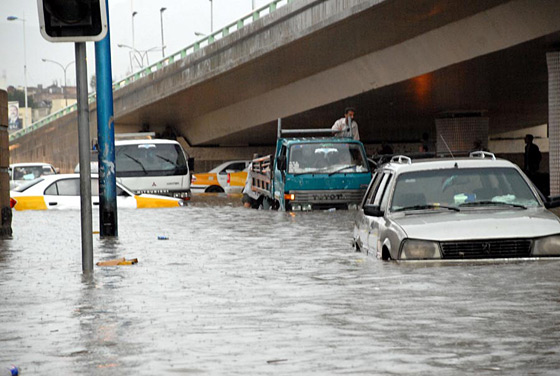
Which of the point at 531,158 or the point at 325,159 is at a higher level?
the point at 325,159

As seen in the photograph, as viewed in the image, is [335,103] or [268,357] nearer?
[268,357]

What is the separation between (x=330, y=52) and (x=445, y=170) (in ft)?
87.9

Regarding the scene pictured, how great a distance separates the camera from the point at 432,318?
29.4ft

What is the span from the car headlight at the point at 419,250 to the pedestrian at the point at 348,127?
18239 millimetres

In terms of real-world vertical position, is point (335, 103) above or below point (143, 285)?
above

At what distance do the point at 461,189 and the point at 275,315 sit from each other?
3934mm

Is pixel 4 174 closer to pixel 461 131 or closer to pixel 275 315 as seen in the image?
pixel 275 315

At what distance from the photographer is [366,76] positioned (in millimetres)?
39156

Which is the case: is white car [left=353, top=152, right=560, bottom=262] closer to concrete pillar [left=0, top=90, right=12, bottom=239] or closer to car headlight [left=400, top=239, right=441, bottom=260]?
car headlight [left=400, top=239, right=441, bottom=260]

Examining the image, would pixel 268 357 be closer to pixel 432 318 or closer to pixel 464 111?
pixel 432 318

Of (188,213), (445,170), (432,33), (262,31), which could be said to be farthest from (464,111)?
(445,170)

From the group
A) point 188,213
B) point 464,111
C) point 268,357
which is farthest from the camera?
point 464,111

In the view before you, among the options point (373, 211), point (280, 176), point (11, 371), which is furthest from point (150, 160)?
point (11, 371)

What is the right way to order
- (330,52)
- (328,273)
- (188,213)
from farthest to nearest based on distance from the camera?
(330,52) < (188,213) < (328,273)
